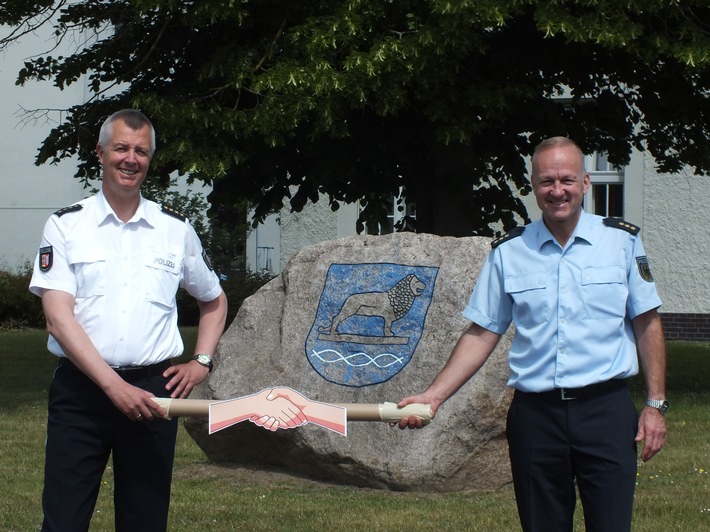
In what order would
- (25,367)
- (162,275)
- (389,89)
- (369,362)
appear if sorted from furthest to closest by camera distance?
(25,367)
(389,89)
(369,362)
(162,275)

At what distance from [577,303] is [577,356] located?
0.19 metres

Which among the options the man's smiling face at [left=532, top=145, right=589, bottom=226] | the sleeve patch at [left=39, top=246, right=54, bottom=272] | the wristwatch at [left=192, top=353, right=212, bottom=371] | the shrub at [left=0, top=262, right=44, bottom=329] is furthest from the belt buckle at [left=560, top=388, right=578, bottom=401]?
the shrub at [left=0, top=262, right=44, bottom=329]

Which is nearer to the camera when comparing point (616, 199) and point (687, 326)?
point (687, 326)

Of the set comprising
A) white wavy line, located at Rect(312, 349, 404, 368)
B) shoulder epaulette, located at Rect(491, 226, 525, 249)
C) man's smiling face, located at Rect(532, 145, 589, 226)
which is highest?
man's smiling face, located at Rect(532, 145, 589, 226)

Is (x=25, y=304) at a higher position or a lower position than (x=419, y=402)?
lower

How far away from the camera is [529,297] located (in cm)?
410

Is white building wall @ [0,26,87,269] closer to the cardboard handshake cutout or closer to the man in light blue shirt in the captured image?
the cardboard handshake cutout

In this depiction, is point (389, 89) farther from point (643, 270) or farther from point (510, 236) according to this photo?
point (643, 270)

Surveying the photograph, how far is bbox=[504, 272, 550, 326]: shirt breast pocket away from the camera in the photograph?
4.07 meters

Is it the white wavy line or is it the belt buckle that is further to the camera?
the white wavy line

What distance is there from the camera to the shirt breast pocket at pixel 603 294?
402 cm

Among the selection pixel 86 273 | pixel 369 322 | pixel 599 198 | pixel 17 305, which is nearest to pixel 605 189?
pixel 599 198

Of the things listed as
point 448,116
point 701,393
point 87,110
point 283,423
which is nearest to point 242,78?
point 448,116

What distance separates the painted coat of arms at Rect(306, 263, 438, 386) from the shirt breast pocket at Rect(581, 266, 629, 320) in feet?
12.7
